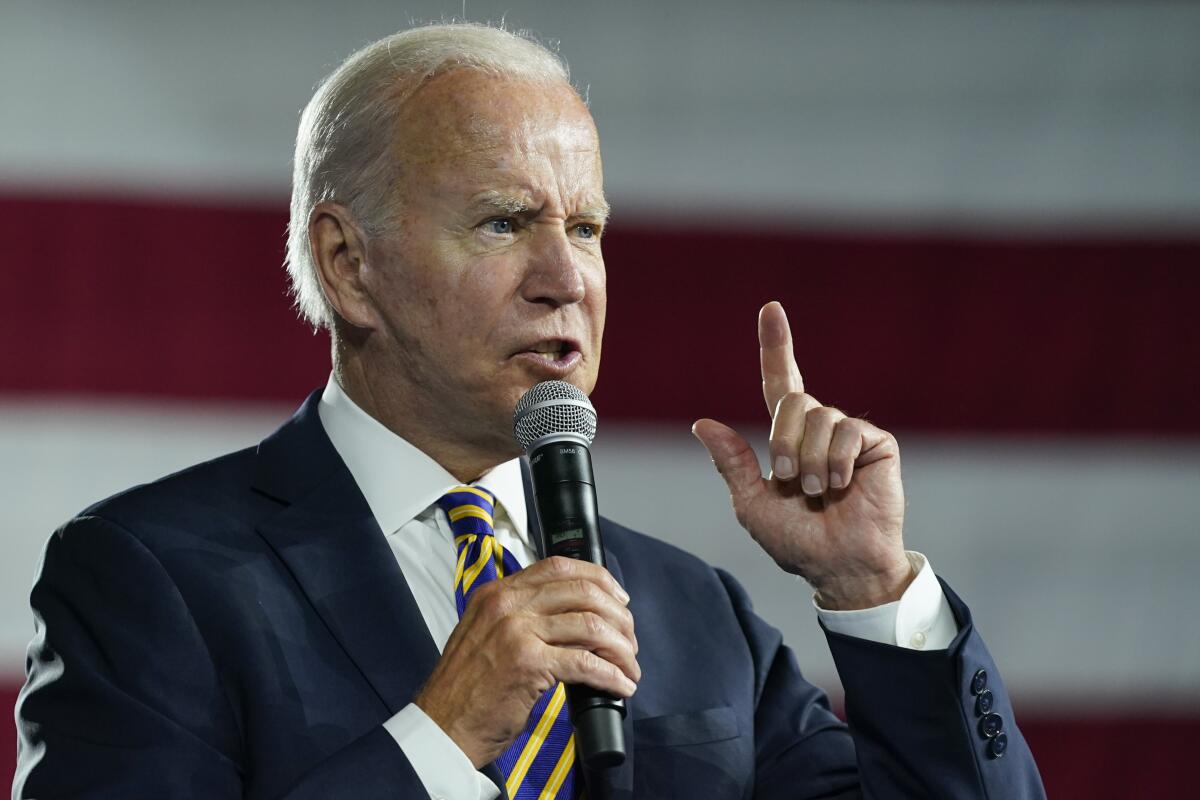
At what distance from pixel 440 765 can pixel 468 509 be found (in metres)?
0.36

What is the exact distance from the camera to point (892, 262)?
3133mm

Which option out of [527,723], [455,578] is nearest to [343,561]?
[455,578]

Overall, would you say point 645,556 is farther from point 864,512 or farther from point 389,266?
point 389,266

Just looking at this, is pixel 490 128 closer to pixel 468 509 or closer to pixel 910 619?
pixel 468 509

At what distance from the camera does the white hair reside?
5.55 feet

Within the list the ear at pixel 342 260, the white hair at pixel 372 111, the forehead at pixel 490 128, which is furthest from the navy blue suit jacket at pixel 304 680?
the forehead at pixel 490 128

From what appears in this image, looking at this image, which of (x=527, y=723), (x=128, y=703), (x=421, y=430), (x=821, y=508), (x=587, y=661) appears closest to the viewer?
(x=587, y=661)

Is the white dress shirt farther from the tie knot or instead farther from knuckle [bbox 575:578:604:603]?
knuckle [bbox 575:578:604:603]

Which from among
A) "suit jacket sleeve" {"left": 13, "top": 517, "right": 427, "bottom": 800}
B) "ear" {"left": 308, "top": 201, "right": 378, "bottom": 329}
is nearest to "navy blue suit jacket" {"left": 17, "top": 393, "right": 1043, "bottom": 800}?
"suit jacket sleeve" {"left": 13, "top": 517, "right": 427, "bottom": 800}

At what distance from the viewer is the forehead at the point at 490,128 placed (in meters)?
1.63

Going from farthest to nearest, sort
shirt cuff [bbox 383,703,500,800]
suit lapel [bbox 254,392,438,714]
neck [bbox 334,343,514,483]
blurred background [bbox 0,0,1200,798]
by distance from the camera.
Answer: blurred background [bbox 0,0,1200,798], neck [bbox 334,343,514,483], suit lapel [bbox 254,392,438,714], shirt cuff [bbox 383,703,500,800]

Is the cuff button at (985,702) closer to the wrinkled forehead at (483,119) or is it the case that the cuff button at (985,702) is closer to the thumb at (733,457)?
the thumb at (733,457)

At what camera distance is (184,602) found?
1.45 meters

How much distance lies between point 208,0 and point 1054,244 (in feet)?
5.98
